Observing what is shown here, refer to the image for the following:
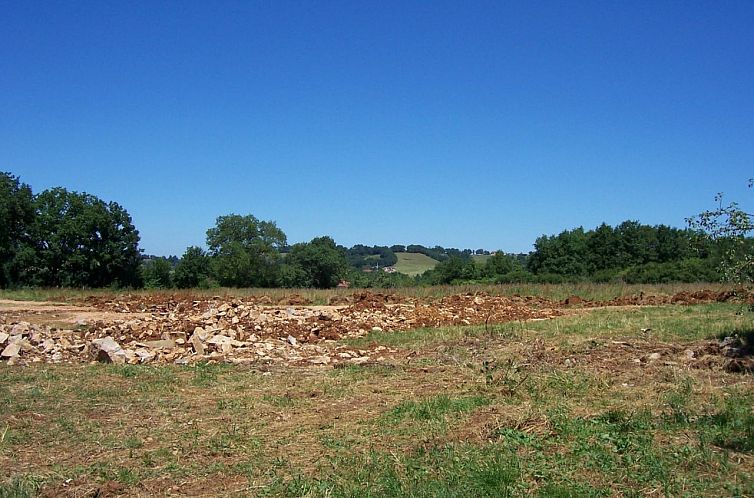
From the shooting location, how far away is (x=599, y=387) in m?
7.68

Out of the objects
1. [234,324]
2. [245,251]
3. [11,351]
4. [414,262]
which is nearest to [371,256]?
[414,262]

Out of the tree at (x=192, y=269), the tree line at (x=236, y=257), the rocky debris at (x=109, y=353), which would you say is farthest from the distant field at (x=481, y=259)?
the rocky debris at (x=109, y=353)

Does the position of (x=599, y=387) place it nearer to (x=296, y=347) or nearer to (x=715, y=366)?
(x=715, y=366)

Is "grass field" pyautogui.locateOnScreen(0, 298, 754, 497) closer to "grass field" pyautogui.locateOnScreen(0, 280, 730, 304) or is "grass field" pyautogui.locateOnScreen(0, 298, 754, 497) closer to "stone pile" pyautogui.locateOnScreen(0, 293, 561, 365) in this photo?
"stone pile" pyautogui.locateOnScreen(0, 293, 561, 365)

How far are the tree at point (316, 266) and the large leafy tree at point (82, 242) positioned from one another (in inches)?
642

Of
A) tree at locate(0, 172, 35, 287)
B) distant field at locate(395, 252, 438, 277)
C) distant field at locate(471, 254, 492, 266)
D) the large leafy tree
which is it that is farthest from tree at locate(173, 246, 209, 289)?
distant field at locate(395, 252, 438, 277)

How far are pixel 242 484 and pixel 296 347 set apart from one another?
7.56m

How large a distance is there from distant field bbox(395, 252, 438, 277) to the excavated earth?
64319 mm

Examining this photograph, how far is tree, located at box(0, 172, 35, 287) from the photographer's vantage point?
134 feet

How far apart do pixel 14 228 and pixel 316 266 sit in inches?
1035

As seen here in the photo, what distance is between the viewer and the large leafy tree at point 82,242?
41781mm

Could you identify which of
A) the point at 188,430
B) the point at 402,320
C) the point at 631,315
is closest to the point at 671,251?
the point at 631,315

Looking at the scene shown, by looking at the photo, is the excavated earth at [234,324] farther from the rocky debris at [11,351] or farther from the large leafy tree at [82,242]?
the large leafy tree at [82,242]

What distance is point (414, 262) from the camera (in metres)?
101
